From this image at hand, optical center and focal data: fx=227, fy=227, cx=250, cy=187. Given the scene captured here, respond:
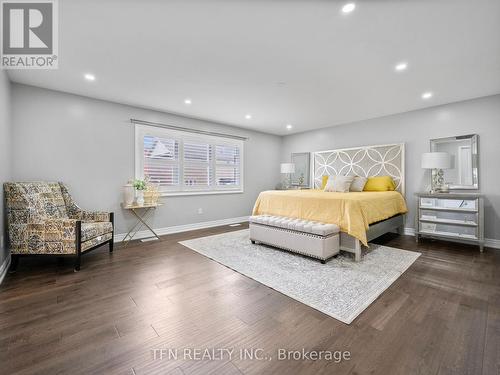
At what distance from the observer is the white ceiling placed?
6.18ft

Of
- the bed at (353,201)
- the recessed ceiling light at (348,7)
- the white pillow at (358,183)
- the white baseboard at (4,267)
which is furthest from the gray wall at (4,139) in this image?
the white pillow at (358,183)

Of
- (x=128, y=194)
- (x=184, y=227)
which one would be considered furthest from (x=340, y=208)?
(x=128, y=194)

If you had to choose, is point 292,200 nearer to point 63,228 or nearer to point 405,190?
point 405,190

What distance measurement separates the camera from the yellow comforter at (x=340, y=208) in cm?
304

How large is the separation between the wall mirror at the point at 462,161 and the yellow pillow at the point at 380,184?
0.85 meters

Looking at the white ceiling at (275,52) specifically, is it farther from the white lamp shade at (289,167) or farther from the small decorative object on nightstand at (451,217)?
the white lamp shade at (289,167)

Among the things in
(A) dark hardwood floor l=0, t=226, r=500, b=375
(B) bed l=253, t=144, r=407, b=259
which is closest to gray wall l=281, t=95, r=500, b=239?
(B) bed l=253, t=144, r=407, b=259

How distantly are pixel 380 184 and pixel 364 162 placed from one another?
712 millimetres

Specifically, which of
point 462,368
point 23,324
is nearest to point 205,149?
point 23,324

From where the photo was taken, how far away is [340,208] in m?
3.14

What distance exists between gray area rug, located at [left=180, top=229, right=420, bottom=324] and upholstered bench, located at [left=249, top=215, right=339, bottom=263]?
0.13m

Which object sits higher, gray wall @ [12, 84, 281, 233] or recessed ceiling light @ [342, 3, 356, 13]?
recessed ceiling light @ [342, 3, 356, 13]

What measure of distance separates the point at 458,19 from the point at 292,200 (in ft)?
8.79

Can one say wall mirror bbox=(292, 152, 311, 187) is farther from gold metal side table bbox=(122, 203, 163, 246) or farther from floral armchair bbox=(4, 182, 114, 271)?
floral armchair bbox=(4, 182, 114, 271)
